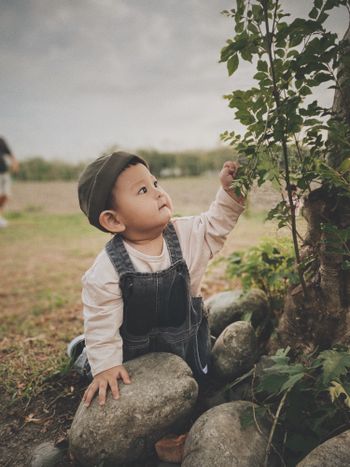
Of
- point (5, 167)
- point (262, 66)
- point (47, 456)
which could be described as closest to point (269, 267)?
point (262, 66)

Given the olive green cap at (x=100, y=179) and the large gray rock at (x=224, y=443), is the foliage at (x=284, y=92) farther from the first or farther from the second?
the large gray rock at (x=224, y=443)

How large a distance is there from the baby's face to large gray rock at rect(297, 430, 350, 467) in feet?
3.95

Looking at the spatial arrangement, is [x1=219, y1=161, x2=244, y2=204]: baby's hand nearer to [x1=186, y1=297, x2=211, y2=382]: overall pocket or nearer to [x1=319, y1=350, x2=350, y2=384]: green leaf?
[x1=186, y1=297, x2=211, y2=382]: overall pocket

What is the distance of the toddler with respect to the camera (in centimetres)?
188

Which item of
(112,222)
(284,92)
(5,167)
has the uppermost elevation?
(284,92)

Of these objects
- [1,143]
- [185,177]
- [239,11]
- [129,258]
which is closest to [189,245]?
[129,258]

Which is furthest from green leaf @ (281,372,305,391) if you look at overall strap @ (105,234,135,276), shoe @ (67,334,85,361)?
shoe @ (67,334,85,361)

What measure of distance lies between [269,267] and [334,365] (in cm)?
123

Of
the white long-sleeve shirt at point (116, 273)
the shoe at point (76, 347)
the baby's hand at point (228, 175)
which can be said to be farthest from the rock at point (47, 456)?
the baby's hand at point (228, 175)

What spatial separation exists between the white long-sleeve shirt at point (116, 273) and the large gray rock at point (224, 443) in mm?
543

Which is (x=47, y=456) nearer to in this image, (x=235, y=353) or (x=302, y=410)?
(x=235, y=353)

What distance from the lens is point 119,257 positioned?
1956mm

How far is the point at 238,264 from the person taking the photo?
2.76m

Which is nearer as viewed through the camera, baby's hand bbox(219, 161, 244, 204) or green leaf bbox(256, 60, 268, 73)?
green leaf bbox(256, 60, 268, 73)
